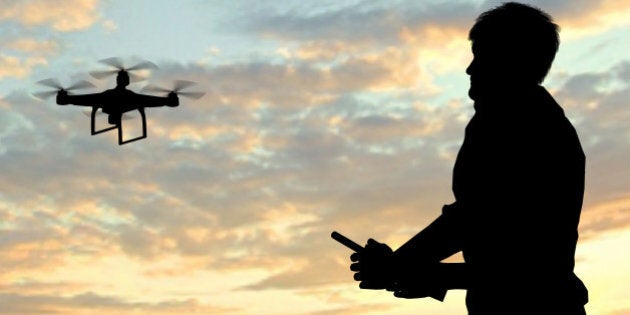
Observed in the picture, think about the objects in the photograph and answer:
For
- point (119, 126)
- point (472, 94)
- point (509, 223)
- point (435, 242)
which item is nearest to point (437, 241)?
point (435, 242)

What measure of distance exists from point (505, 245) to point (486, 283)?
0.56 ft

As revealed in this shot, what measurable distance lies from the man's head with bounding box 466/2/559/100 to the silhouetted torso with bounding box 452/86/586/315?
0.20 m

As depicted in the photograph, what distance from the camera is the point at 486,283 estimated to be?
4.14 meters

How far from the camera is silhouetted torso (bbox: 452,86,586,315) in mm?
4117

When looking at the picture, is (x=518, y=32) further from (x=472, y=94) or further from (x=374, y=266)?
(x=374, y=266)

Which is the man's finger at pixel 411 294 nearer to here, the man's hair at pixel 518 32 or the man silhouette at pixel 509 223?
the man silhouette at pixel 509 223

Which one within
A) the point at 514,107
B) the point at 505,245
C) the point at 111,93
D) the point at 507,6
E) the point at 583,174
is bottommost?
the point at 505,245

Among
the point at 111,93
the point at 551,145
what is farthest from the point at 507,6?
the point at 111,93

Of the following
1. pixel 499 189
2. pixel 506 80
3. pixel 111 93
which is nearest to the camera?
pixel 499 189

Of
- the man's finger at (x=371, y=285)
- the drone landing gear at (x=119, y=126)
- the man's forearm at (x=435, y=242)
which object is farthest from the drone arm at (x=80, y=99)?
the man's finger at (x=371, y=285)

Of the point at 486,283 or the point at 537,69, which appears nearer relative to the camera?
the point at 486,283

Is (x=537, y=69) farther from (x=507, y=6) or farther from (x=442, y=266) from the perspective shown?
(x=442, y=266)

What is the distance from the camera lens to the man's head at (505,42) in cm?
435

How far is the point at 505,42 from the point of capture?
4.35m
